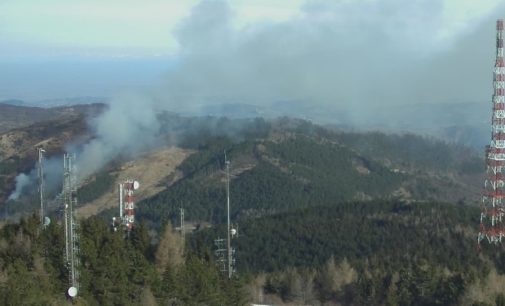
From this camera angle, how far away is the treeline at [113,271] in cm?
3806

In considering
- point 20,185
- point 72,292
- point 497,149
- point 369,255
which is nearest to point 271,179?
point 20,185

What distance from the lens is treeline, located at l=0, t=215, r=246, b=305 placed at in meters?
38.1

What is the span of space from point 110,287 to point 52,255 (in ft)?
13.0

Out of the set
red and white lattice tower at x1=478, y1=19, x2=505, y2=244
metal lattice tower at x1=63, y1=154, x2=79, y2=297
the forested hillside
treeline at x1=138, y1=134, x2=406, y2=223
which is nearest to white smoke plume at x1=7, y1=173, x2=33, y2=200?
the forested hillside

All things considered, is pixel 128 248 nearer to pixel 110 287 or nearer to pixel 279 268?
pixel 110 287

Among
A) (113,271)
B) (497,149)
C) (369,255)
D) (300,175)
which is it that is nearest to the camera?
(113,271)

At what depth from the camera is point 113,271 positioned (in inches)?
1556

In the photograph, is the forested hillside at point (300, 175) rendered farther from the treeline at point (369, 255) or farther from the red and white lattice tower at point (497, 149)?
the red and white lattice tower at point (497, 149)

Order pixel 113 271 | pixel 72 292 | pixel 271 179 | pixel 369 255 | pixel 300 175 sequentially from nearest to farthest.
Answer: pixel 72 292 → pixel 113 271 → pixel 369 255 → pixel 271 179 → pixel 300 175

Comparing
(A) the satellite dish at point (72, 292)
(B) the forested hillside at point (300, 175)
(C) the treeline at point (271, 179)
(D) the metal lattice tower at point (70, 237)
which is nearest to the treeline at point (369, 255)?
(D) the metal lattice tower at point (70, 237)

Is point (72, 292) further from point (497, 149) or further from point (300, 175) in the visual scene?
point (300, 175)

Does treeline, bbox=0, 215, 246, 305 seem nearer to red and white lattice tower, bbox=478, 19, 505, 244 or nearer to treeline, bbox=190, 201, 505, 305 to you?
treeline, bbox=190, 201, 505, 305

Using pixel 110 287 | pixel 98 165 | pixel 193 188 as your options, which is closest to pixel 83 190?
pixel 98 165

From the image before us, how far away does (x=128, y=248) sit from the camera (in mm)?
43688
